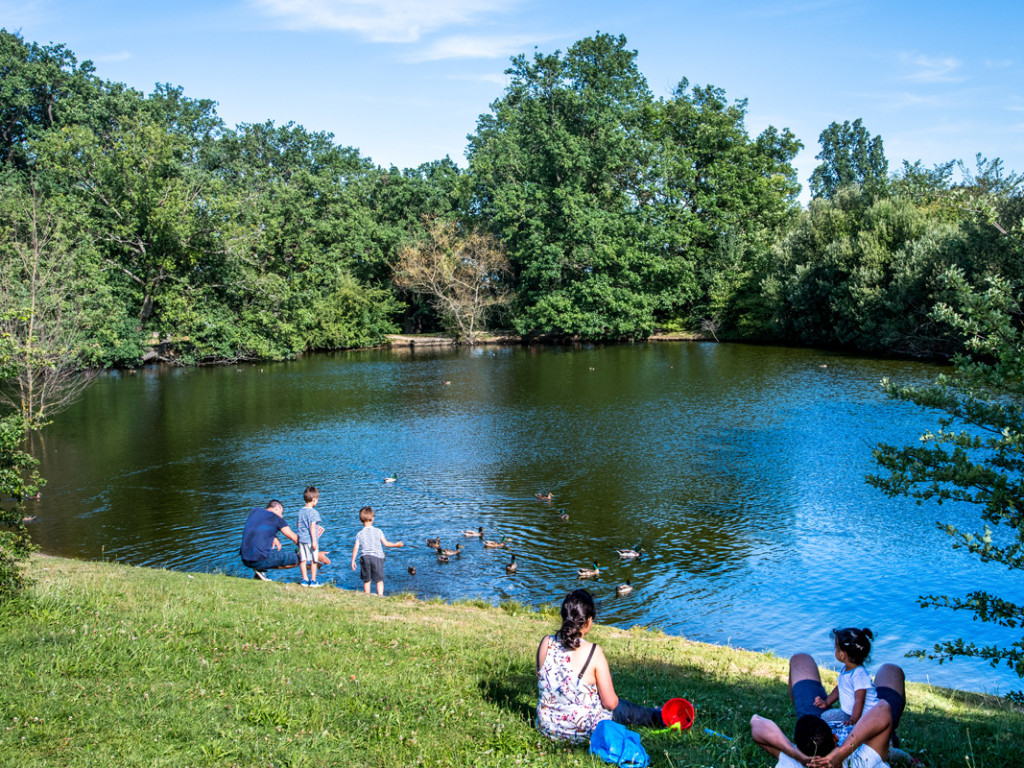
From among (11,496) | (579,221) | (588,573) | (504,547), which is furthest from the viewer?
(579,221)

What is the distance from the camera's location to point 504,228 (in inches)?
2704

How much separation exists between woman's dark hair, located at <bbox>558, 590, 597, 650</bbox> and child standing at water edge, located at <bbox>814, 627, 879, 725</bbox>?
85.6 inches

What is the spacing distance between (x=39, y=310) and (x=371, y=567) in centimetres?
2316

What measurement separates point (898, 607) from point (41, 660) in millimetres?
15058

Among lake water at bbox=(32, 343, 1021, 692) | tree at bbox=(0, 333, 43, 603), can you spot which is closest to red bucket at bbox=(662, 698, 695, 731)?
lake water at bbox=(32, 343, 1021, 692)

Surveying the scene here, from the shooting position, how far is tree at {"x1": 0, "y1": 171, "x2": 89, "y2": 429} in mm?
29922

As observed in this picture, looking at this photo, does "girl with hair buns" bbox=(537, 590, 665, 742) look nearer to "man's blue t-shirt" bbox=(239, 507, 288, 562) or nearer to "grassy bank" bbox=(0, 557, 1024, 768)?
"grassy bank" bbox=(0, 557, 1024, 768)

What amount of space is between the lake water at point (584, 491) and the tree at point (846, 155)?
9101 cm

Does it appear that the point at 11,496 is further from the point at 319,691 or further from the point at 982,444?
the point at 982,444

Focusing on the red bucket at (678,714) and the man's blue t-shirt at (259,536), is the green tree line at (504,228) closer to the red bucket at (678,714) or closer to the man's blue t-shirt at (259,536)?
the man's blue t-shirt at (259,536)

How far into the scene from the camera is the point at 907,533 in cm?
1995

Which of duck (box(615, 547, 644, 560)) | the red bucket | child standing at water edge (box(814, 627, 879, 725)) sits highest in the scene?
child standing at water edge (box(814, 627, 879, 725))

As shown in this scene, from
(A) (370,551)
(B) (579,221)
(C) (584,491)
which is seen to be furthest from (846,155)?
(A) (370,551)

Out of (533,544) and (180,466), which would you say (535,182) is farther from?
(533,544)
